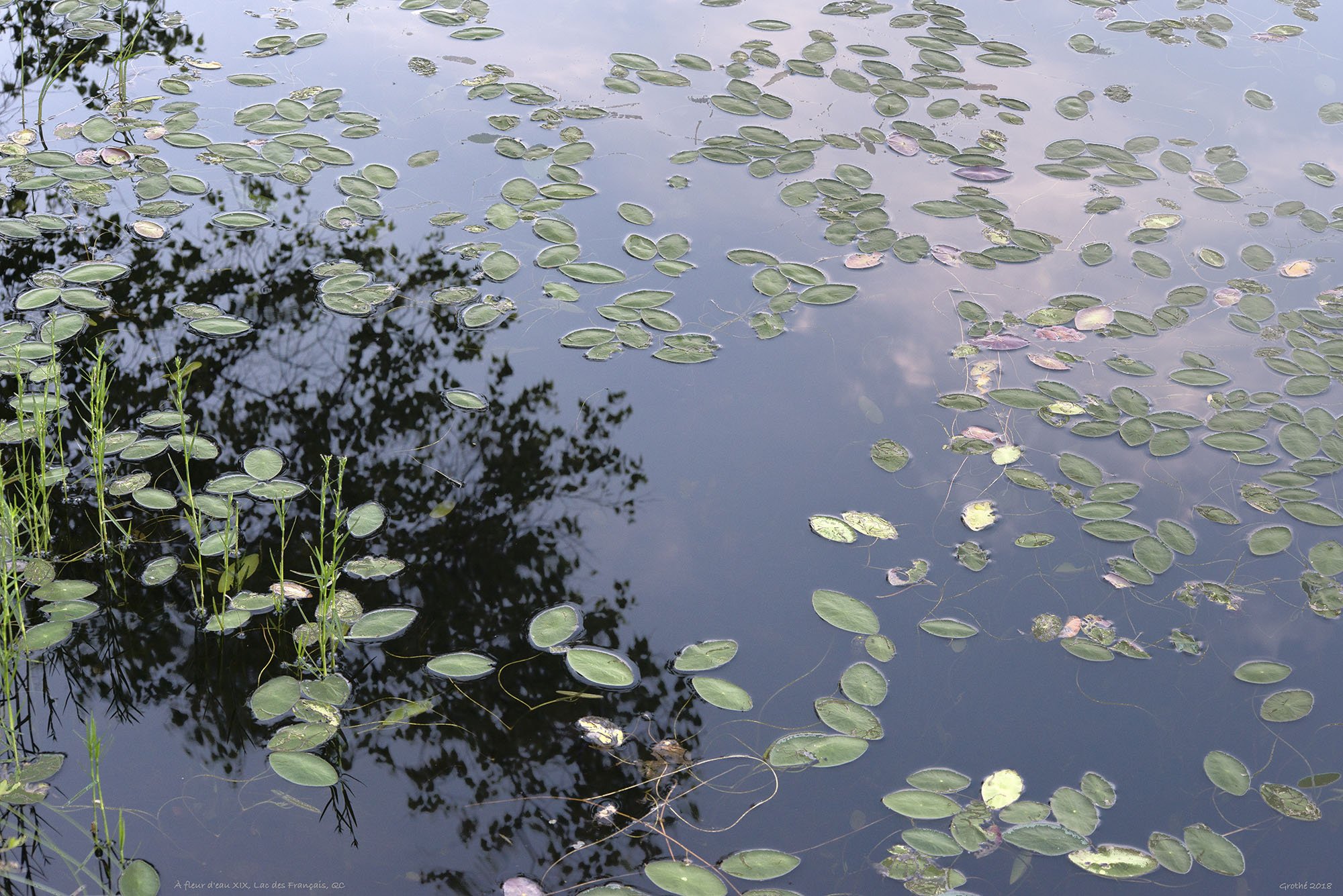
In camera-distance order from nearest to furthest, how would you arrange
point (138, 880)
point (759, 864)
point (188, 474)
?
point (138, 880), point (759, 864), point (188, 474)

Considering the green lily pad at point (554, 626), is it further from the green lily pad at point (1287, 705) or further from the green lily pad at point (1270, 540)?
the green lily pad at point (1270, 540)

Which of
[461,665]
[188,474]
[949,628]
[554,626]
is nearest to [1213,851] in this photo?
[949,628]

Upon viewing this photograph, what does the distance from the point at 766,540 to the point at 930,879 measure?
0.98m

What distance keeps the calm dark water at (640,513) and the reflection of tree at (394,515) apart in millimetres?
11

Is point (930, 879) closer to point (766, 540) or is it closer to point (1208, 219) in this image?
point (766, 540)

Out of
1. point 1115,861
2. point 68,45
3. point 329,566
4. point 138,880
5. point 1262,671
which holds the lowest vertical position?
point 138,880

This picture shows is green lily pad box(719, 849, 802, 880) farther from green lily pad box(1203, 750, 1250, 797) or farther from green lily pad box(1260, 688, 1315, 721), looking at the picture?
green lily pad box(1260, 688, 1315, 721)

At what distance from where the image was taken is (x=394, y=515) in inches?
105

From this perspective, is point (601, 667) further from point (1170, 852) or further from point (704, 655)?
point (1170, 852)

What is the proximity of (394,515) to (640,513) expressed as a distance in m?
0.68

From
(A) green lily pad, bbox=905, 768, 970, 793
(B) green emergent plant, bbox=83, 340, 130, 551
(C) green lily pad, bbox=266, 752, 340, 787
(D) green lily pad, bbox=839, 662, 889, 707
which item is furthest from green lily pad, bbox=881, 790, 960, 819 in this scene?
(B) green emergent plant, bbox=83, 340, 130, 551

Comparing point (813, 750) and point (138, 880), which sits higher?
point (813, 750)

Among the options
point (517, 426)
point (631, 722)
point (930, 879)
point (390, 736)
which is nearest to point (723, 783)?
point (631, 722)

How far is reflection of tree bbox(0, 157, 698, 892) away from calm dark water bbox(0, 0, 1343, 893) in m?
0.01
